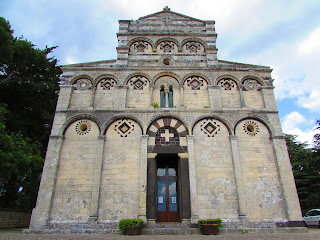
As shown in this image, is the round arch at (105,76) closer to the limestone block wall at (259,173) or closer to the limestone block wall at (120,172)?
the limestone block wall at (120,172)

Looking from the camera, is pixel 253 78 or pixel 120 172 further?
pixel 253 78

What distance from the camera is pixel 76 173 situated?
36.9ft

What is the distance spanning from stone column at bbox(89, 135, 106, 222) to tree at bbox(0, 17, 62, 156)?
8.51m

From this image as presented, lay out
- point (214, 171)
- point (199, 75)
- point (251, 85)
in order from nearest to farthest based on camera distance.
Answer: point (214, 171), point (251, 85), point (199, 75)

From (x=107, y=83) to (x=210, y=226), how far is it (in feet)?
32.3

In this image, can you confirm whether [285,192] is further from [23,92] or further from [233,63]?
[23,92]

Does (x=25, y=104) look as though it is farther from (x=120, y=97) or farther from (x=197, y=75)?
(x=197, y=75)

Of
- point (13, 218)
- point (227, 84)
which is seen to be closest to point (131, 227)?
point (227, 84)

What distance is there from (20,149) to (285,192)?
1495cm

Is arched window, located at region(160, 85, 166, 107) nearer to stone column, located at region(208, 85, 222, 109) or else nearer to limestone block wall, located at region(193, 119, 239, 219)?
limestone block wall, located at region(193, 119, 239, 219)

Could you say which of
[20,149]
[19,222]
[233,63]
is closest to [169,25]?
[233,63]

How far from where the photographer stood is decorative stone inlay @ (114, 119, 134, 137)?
12.2 metres

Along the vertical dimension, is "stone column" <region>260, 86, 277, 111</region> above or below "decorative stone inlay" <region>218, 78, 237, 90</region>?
below

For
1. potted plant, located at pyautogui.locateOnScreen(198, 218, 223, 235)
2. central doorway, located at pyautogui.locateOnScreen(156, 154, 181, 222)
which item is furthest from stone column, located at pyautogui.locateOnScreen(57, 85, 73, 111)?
potted plant, located at pyautogui.locateOnScreen(198, 218, 223, 235)
